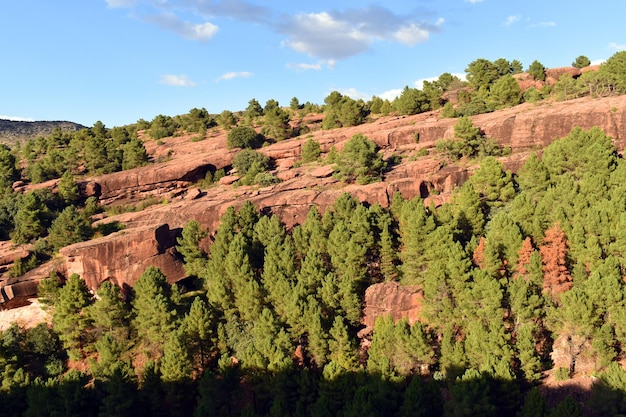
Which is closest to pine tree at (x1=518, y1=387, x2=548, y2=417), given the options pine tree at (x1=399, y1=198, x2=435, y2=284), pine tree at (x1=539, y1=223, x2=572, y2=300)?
pine tree at (x1=539, y1=223, x2=572, y2=300)

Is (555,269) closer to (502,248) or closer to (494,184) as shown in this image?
(502,248)

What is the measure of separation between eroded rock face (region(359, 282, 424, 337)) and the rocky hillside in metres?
15.9

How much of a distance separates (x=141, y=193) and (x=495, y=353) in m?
65.0

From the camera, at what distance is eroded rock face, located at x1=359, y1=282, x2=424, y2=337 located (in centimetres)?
4244


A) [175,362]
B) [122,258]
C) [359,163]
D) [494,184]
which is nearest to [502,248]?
[494,184]

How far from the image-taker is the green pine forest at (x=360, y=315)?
112 ft

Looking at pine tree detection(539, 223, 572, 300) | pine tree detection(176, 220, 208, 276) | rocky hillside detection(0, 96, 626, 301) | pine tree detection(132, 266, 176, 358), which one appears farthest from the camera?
pine tree detection(176, 220, 208, 276)

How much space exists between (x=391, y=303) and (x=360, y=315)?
3.72 metres

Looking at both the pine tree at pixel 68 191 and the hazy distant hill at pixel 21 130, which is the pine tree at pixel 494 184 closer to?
the pine tree at pixel 68 191

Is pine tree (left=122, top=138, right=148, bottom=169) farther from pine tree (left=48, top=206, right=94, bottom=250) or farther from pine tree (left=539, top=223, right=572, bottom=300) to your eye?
pine tree (left=539, top=223, right=572, bottom=300)

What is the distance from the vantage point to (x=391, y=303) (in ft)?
140

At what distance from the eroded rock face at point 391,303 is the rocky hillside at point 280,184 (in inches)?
625

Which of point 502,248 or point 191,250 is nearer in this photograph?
point 502,248

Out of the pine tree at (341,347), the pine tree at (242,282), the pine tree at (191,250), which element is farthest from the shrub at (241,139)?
the pine tree at (341,347)
